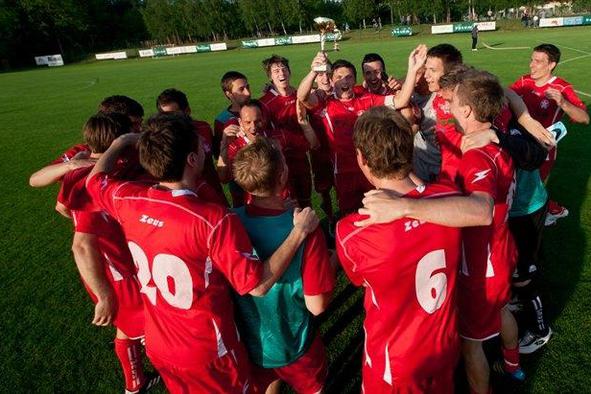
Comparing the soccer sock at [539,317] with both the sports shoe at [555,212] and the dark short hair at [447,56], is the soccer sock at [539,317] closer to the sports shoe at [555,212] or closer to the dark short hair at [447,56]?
the dark short hair at [447,56]

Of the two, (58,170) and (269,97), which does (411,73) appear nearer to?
(269,97)

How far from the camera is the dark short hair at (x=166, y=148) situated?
2246mm

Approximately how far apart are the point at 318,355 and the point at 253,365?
46 cm

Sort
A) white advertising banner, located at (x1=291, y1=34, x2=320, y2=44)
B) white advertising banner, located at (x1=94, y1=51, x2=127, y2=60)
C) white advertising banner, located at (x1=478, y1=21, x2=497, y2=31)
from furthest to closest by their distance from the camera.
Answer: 1. white advertising banner, located at (x1=94, y1=51, x2=127, y2=60)
2. white advertising banner, located at (x1=291, y1=34, x2=320, y2=44)
3. white advertising banner, located at (x1=478, y1=21, x2=497, y2=31)

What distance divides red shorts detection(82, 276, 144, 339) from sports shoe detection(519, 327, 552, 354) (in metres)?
3.34

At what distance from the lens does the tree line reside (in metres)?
65.8

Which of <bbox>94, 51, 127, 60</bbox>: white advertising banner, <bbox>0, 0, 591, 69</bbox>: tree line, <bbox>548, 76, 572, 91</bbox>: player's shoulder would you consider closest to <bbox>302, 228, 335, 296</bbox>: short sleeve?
<bbox>548, 76, 572, 91</bbox>: player's shoulder

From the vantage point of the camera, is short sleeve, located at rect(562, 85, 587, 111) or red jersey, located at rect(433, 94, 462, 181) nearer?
red jersey, located at rect(433, 94, 462, 181)

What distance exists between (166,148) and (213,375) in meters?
1.37

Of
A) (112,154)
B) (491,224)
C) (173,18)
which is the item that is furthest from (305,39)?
(491,224)

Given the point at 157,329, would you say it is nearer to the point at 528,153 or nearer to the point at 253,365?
the point at 253,365

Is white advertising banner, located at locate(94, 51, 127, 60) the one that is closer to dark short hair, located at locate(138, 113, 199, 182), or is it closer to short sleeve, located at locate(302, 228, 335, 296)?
dark short hair, located at locate(138, 113, 199, 182)

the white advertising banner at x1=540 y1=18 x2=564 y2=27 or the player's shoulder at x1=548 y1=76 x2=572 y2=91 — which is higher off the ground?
the white advertising banner at x1=540 y1=18 x2=564 y2=27

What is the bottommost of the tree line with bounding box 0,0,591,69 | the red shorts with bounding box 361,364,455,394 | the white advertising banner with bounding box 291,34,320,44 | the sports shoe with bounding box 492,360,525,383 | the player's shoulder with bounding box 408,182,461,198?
the sports shoe with bounding box 492,360,525,383
